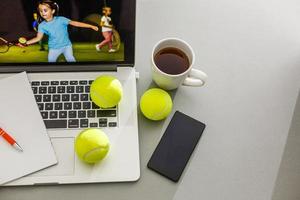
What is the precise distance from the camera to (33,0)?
62 centimetres

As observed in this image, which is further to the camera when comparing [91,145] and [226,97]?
[226,97]

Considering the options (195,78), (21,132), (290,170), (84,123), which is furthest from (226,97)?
(21,132)

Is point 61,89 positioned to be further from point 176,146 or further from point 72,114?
point 176,146

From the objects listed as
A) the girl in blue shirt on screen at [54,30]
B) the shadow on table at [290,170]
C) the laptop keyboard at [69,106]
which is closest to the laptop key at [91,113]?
the laptop keyboard at [69,106]

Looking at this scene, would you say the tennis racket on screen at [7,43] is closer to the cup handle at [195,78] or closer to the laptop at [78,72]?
the laptop at [78,72]

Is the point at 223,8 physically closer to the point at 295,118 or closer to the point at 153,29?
the point at 153,29

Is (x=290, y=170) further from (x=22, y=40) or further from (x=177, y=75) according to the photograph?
(x=22, y=40)

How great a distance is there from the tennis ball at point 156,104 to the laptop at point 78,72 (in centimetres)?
3

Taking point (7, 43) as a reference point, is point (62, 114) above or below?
below

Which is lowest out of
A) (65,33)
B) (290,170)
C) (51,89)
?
(290,170)

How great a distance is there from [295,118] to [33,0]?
54 cm

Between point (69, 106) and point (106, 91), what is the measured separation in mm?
89

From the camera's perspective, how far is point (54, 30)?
0.68 meters

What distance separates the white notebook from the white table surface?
0.04 m
